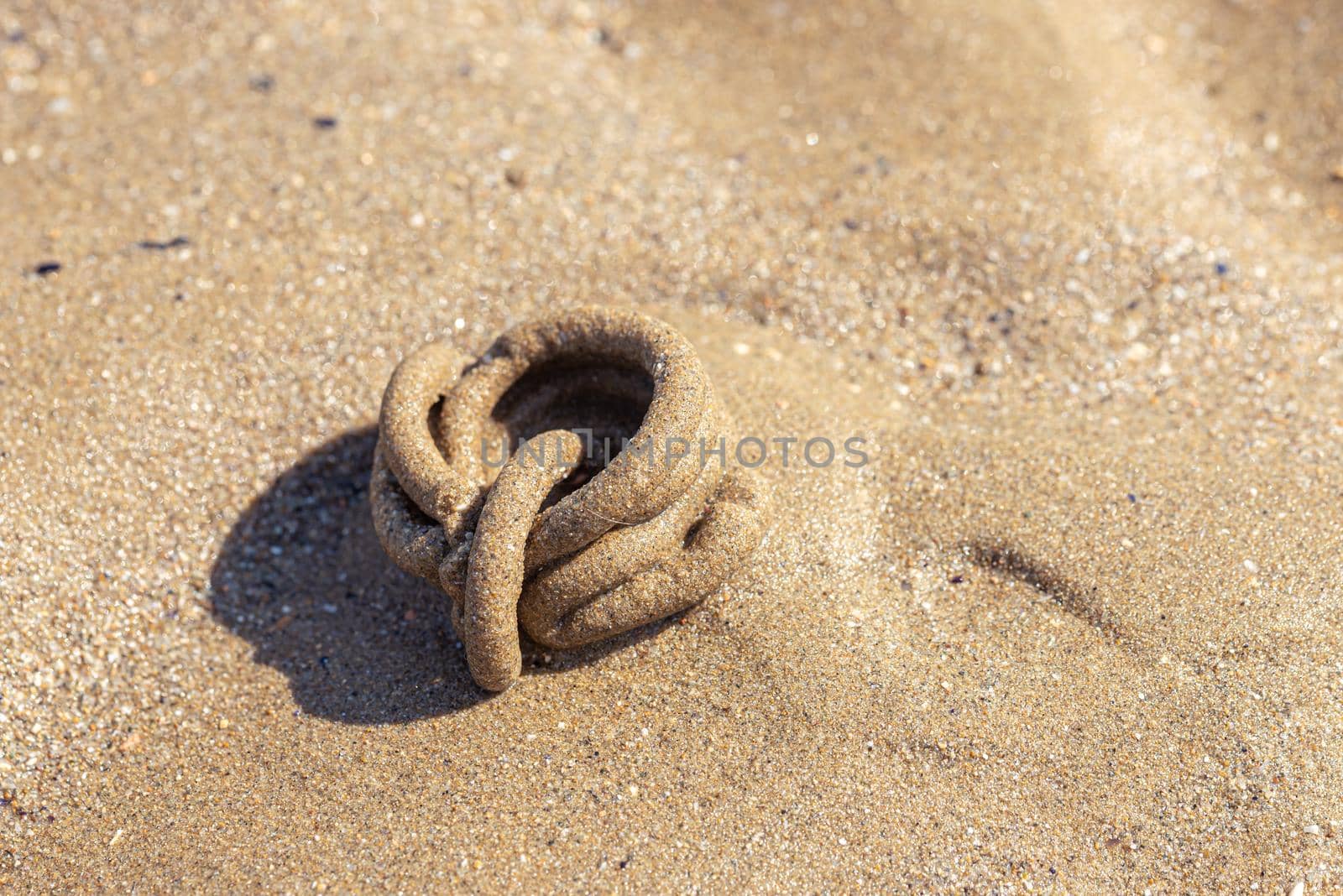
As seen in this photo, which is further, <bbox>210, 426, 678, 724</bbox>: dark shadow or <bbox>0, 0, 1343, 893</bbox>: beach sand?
<bbox>210, 426, 678, 724</bbox>: dark shadow

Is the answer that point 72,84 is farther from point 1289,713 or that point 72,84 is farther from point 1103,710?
point 1289,713

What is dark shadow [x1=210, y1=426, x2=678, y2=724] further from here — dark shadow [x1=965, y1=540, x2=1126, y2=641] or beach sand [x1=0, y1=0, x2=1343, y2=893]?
dark shadow [x1=965, y1=540, x2=1126, y2=641]

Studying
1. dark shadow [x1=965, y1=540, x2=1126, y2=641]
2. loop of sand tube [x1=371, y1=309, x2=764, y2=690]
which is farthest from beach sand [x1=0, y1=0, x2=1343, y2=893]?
loop of sand tube [x1=371, y1=309, x2=764, y2=690]

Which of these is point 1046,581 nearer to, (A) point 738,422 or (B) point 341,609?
(A) point 738,422

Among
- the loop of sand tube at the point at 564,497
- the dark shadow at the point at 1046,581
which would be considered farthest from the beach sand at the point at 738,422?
the loop of sand tube at the point at 564,497

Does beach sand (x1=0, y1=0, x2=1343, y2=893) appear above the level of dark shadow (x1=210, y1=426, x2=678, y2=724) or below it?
above

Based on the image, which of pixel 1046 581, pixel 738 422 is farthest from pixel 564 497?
pixel 1046 581
